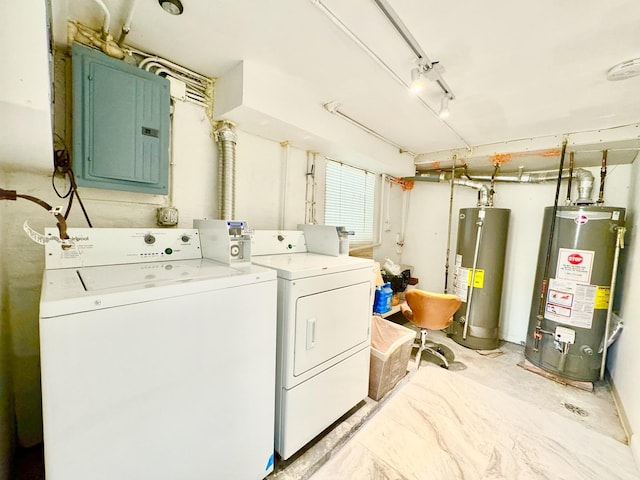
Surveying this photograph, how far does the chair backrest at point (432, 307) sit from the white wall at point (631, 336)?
1186 mm

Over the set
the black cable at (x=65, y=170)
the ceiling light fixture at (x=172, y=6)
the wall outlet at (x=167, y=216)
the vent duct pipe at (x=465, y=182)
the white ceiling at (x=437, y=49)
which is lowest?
the wall outlet at (x=167, y=216)

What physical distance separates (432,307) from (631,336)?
57.5 inches

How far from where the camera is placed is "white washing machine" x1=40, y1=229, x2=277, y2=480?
0.78m

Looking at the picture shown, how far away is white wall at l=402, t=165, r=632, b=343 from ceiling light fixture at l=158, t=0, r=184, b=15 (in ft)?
11.6

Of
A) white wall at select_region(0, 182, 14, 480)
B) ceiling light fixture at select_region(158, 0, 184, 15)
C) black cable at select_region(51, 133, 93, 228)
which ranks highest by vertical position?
ceiling light fixture at select_region(158, 0, 184, 15)

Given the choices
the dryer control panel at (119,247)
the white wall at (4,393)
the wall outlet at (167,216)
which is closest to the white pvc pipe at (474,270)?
the dryer control panel at (119,247)

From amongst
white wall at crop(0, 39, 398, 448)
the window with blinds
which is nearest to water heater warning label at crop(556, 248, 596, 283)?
the window with blinds

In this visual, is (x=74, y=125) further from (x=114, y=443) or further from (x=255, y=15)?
(x=114, y=443)

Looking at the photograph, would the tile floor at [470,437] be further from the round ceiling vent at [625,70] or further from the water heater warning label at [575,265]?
the round ceiling vent at [625,70]

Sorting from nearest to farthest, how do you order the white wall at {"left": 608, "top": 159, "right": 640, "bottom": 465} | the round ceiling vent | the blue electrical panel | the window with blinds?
the blue electrical panel, the round ceiling vent, the white wall at {"left": 608, "top": 159, "right": 640, "bottom": 465}, the window with blinds

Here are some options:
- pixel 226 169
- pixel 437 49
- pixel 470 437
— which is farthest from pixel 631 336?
pixel 226 169

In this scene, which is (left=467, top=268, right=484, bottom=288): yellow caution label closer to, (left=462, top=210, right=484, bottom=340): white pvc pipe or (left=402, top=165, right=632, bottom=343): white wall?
(left=462, top=210, right=484, bottom=340): white pvc pipe

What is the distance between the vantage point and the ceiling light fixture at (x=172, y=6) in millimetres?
1186

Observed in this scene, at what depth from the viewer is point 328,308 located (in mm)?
1562
